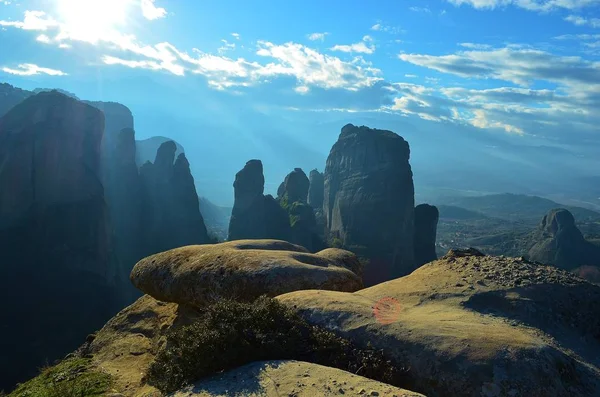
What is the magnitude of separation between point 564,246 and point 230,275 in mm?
98075

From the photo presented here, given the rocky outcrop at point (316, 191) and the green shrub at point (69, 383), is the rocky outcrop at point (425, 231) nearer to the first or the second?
the rocky outcrop at point (316, 191)

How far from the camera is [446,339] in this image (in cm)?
822

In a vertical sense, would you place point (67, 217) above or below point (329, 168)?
below

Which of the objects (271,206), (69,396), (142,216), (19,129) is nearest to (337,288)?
(69,396)

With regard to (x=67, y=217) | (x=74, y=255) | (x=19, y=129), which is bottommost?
(x=74, y=255)

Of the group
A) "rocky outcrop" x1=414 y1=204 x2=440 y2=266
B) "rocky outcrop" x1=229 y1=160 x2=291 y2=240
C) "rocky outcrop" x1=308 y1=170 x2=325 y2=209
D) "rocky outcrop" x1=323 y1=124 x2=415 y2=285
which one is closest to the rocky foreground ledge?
"rocky outcrop" x1=323 y1=124 x2=415 y2=285

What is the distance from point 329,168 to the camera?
10475 cm

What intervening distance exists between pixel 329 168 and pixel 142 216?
40.9 metres

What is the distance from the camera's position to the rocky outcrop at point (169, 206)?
270ft

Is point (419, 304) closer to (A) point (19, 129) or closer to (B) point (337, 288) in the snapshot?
(B) point (337, 288)

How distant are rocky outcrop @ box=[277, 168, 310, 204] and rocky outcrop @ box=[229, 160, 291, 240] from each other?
15511 millimetres

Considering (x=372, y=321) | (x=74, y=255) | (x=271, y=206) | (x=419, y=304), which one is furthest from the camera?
(x=271, y=206)

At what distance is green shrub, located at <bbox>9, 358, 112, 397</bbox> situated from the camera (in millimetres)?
9852

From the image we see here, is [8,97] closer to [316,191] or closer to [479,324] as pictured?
[316,191]
